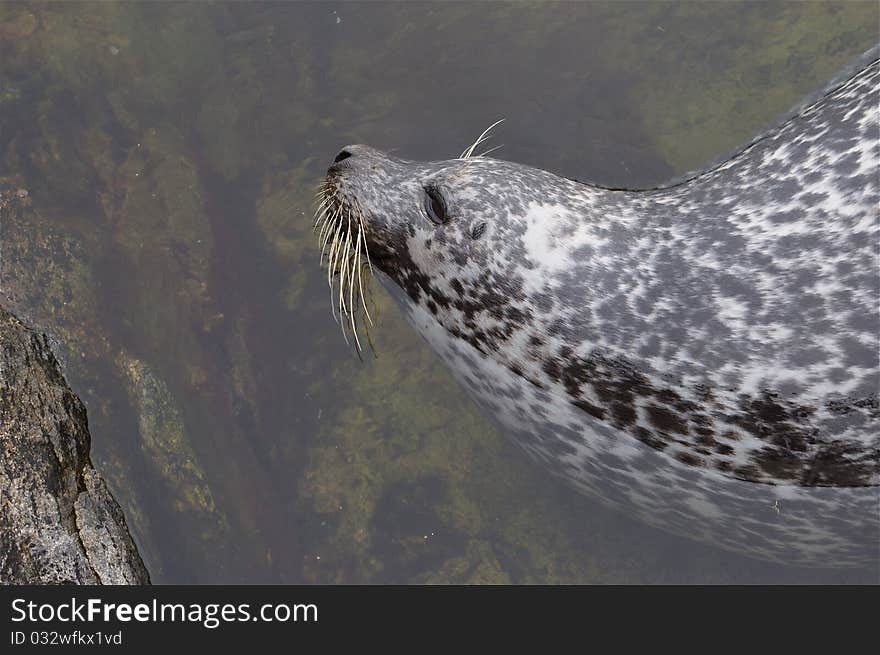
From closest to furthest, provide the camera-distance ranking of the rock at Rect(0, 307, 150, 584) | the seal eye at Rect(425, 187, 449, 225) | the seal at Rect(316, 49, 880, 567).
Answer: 1. the rock at Rect(0, 307, 150, 584)
2. the seal at Rect(316, 49, 880, 567)
3. the seal eye at Rect(425, 187, 449, 225)

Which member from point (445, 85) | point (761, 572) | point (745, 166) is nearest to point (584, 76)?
point (445, 85)

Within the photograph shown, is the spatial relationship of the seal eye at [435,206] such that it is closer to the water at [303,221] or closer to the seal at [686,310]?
the seal at [686,310]

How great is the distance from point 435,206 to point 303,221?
140cm

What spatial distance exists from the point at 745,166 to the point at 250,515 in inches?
97.4

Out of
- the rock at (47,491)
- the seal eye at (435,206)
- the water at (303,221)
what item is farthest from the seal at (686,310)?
the rock at (47,491)

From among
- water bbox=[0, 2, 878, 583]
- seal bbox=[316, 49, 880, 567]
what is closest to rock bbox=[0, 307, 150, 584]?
water bbox=[0, 2, 878, 583]

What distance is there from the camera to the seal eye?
2.87 meters

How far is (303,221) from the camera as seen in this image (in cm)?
415

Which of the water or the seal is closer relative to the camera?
the seal

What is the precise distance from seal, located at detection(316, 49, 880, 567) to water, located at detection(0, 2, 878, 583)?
807 mm

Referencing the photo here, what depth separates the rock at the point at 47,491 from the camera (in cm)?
226

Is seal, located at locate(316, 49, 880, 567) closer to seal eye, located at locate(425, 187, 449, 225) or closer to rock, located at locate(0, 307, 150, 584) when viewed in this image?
seal eye, located at locate(425, 187, 449, 225)

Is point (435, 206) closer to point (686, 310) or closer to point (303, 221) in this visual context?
point (686, 310)

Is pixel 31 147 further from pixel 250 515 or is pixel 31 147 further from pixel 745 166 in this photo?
pixel 745 166
